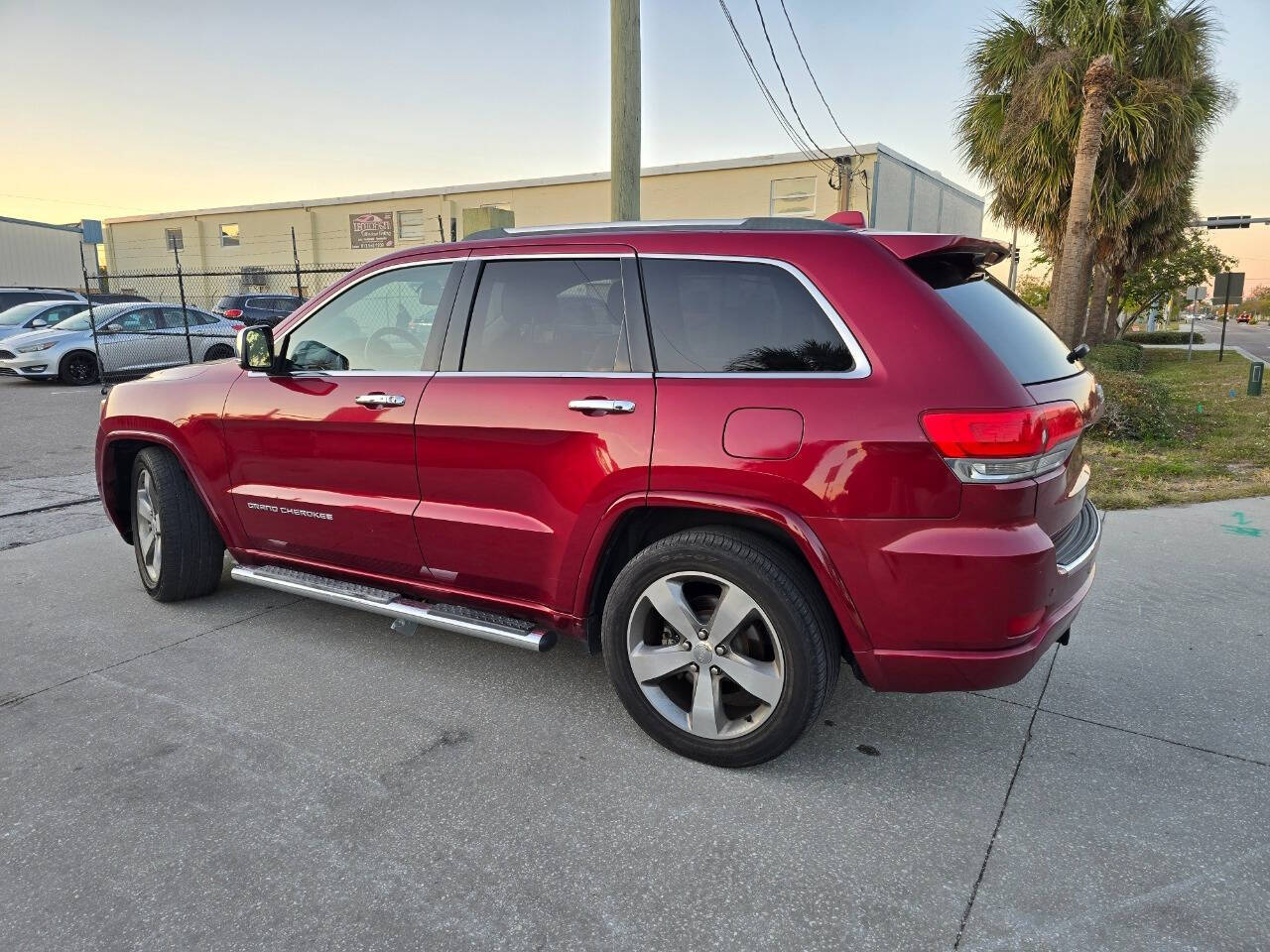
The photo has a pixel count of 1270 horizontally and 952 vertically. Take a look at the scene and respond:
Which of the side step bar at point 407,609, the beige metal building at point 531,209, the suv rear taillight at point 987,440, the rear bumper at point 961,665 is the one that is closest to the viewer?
the suv rear taillight at point 987,440

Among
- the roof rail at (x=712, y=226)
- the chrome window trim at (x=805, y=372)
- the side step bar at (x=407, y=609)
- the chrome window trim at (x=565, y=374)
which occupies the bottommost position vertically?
the side step bar at (x=407, y=609)

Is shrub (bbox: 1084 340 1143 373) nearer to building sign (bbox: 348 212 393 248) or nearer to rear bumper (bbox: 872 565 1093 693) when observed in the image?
rear bumper (bbox: 872 565 1093 693)

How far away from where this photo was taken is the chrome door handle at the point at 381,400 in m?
3.43

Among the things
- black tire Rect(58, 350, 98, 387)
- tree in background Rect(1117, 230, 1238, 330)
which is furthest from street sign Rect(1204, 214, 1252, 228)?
black tire Rect(58, 350, 98, 387)

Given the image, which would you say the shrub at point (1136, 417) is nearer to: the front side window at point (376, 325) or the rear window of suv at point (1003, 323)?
the rear window of suv at point (1003, 323)

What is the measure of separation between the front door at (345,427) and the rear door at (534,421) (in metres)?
0.14

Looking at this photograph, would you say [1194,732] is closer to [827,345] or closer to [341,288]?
[827,345]

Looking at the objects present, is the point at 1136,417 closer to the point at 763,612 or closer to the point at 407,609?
the point at 763,612

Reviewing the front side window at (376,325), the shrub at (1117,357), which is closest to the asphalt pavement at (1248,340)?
the shrub at (1117,357)

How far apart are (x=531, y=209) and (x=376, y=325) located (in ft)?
81.4

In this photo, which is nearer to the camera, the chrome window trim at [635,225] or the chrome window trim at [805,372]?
the chrome window trim at [805,372]

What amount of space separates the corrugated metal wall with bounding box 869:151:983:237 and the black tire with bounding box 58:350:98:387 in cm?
1712

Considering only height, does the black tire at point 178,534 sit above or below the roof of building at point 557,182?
below

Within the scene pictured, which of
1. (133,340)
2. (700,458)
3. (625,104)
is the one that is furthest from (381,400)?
(133,340)
